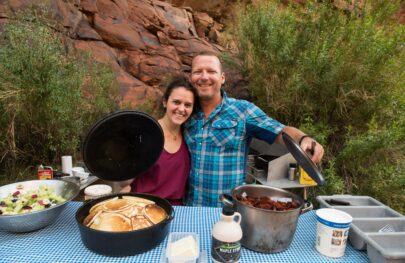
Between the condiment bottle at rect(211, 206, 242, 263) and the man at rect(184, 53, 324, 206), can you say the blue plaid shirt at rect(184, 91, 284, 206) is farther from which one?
the condiment bottle at rect(211, 206, 242, 263)

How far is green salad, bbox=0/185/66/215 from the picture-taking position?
1313 millimetres

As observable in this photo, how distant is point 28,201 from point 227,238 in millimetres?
1033

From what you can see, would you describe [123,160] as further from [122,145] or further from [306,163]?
[306,163]

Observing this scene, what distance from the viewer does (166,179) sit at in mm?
2029

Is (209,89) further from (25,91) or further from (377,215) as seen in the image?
(25,91)

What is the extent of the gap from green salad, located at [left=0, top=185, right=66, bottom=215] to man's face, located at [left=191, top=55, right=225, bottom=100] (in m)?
1.26

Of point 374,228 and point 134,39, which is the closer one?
point 374,228

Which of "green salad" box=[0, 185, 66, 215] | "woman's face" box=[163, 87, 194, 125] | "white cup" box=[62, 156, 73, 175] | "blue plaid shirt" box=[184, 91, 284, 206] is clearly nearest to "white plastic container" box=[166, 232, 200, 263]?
"green salad" box=[0, 185, 66, 215]

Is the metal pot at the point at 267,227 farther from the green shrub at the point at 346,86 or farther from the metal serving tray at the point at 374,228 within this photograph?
the green shrub at the point at 346,86

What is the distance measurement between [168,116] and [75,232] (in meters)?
1.07

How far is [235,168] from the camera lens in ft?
7.14

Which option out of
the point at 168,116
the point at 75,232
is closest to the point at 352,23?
the point at 168,116

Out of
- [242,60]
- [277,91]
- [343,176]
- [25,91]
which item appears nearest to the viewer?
[25,91]

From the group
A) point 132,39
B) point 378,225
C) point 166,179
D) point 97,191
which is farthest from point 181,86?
point 132,39
